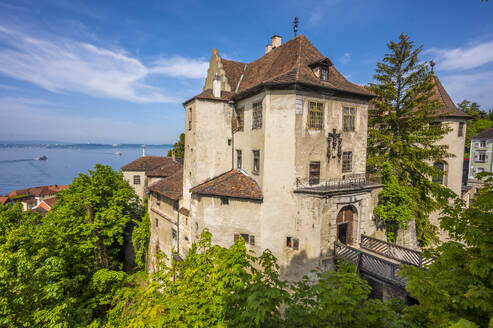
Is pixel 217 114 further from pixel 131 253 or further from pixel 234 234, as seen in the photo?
pixel 131 253

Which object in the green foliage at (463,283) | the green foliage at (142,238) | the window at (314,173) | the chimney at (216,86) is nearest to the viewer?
the green foliage at (463,283)

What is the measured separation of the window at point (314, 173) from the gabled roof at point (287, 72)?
209 inches

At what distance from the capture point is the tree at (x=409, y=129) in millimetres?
19672

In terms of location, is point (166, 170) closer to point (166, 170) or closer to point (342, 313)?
point (166, 170)

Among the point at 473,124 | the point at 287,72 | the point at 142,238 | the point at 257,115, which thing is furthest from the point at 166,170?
the point at 473,124

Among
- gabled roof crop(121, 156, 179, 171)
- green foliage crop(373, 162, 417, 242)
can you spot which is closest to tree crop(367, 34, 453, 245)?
green foliage crop(373, 162, 417, 242)

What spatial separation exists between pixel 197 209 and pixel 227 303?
466 inches

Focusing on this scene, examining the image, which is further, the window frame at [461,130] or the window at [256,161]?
the window frame at [461,130]

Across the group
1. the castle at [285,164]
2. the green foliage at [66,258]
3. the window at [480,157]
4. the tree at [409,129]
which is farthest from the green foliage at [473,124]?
the green foliage at [66,258]

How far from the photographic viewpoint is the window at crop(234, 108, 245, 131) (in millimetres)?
19297

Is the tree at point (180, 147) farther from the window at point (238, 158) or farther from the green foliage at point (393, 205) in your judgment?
the green foliage at point (393, 205)

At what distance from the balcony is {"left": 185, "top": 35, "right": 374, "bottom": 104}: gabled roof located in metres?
6.41

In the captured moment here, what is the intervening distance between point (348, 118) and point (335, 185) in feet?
17.4

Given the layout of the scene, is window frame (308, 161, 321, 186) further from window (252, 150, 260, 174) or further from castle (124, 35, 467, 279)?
window (252, 150, 260, 174)
